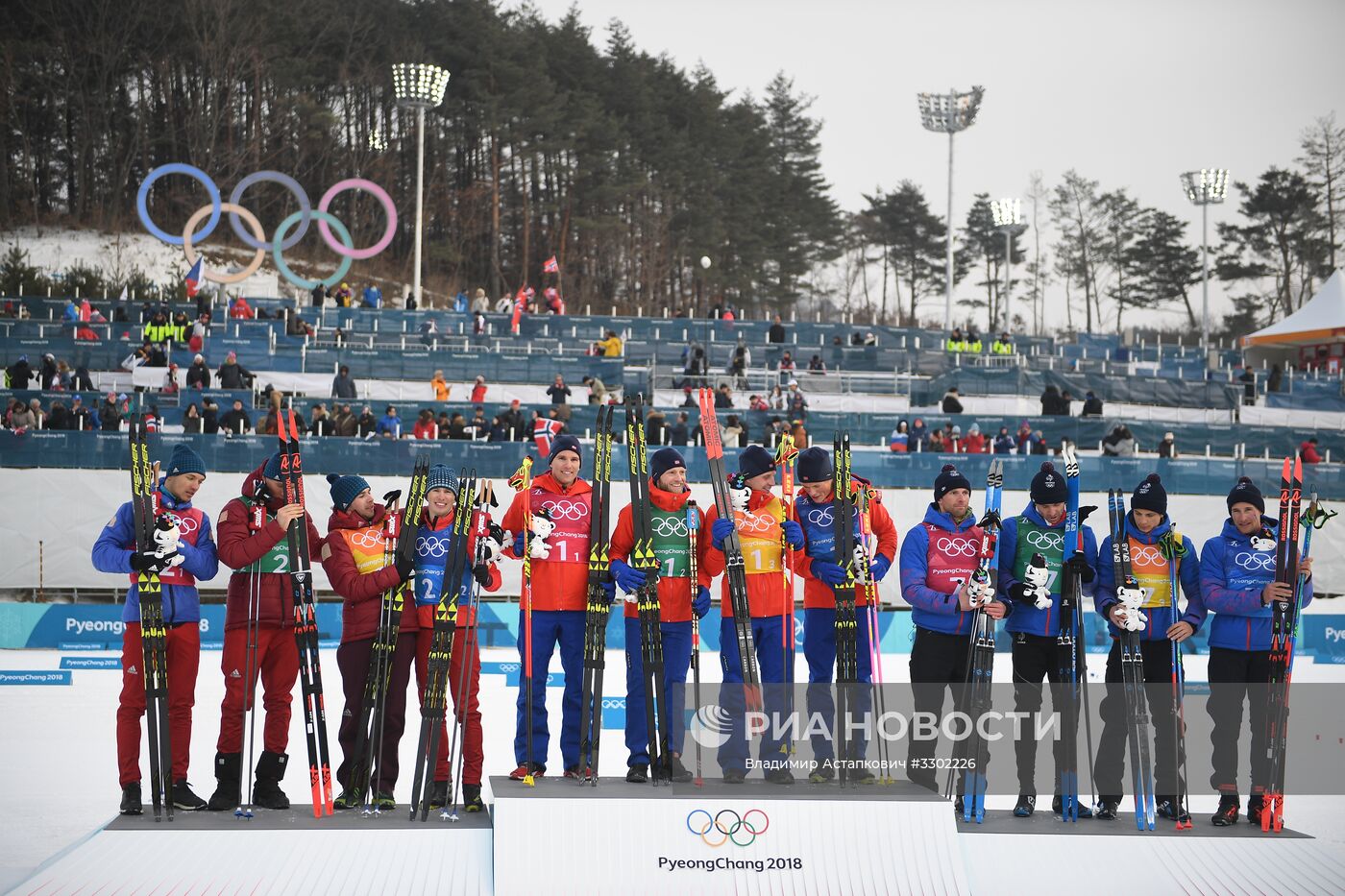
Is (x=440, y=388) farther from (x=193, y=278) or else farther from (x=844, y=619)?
(x=844, y=619)

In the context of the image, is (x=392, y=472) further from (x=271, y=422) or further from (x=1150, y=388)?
(x=1150, y=388)

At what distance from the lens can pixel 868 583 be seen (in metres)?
6.63

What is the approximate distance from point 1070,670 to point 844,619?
1.15 meters

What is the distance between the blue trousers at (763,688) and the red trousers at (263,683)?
2138 millimetres

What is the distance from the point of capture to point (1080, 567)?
634 centimetres

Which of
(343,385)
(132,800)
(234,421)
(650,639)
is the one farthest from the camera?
(343,385)

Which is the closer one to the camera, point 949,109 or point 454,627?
point 454,627

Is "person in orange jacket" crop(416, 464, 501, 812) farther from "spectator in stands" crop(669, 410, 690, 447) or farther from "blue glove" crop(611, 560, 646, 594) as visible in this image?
"spectator in stands" crop(669, 410, 690, 447)

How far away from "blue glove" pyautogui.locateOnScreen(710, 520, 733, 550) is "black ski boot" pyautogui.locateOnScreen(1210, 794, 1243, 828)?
110 inches

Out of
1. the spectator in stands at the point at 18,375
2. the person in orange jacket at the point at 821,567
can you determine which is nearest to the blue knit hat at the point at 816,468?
the person in orange jacket at the point at 821,567

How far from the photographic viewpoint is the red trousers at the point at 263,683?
6.25 m

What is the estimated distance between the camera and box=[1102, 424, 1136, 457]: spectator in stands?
61.9 ft

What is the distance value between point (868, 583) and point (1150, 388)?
19107 mm

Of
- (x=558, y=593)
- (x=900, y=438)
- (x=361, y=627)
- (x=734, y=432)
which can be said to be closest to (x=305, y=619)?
(x=361, y=627)
